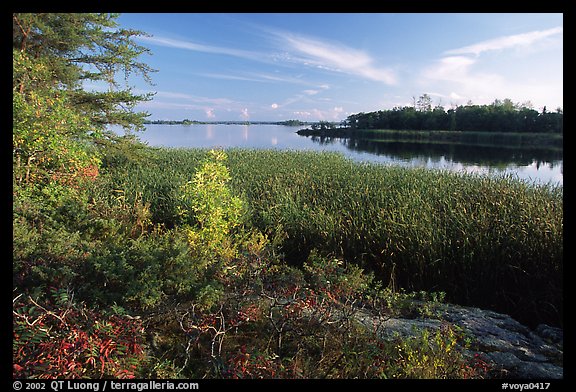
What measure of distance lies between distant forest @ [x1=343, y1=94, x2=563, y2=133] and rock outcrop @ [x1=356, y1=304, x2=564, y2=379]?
45772 millimetres

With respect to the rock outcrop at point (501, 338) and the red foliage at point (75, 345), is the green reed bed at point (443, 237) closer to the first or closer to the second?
the rock outcrop at point (501, 338)

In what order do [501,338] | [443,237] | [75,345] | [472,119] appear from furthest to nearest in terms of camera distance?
[472,119]
[443,237]
[501,338]
[75,345]

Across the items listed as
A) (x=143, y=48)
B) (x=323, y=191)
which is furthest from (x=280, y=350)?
(x=143, y=48)

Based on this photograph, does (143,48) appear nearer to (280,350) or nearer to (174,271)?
(174,271)

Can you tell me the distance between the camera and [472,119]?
62.0 m

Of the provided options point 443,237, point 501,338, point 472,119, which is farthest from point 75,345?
point 472,119

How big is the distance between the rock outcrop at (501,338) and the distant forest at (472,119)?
4577cm

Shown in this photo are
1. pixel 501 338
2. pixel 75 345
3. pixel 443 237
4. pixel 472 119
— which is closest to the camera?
pixel 75 345

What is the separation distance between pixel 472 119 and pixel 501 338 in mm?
69352

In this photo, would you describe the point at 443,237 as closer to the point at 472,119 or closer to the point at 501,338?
the point at 501,338

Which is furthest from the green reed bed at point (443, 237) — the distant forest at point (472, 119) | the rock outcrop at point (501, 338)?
the distant forest at point (472, 119)

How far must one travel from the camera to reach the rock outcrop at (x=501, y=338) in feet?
10.2

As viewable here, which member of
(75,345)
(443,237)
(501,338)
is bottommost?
(501,338)
